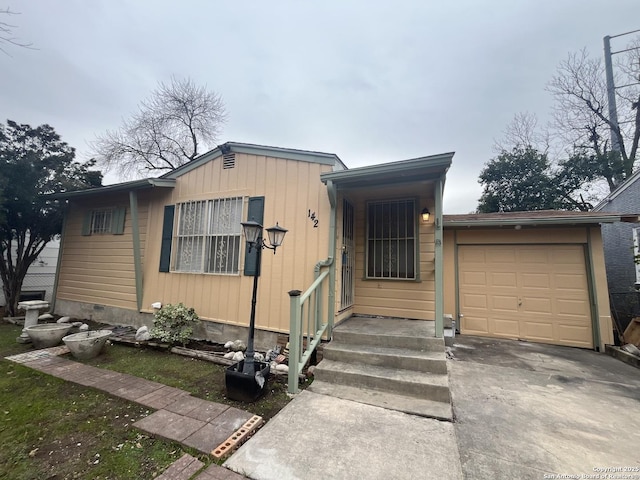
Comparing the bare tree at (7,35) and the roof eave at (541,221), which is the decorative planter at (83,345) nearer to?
the bare tree at (7,35)

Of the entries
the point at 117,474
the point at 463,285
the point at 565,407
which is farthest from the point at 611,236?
the point at 117,474

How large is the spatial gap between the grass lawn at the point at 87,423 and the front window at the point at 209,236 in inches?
66.7

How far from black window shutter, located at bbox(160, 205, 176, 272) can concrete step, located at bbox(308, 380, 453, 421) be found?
3.90 metres

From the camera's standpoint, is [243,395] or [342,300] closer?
[243,395]

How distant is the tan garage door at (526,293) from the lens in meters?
4.88

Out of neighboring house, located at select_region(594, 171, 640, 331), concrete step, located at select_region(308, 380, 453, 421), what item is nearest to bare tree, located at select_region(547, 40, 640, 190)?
neighboring house, located at select_region(594, 171, 640, 331)

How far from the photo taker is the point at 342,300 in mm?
4496

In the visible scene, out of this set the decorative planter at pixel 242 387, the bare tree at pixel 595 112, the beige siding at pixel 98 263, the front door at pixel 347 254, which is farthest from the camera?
the bare tree at pixel 595 112

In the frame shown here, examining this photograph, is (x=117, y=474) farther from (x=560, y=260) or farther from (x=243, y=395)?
(x=560, y=260)

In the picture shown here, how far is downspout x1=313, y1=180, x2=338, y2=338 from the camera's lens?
386cm

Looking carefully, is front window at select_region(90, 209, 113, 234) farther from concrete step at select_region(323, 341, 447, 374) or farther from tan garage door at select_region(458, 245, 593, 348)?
tan garage door at select_region(458, 245, 593, 348)

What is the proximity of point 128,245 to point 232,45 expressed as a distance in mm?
6690

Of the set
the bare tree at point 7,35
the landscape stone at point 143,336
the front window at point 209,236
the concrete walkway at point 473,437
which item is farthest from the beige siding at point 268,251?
the bare tree at point 7,35

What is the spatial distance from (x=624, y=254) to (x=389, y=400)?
8.05 m
